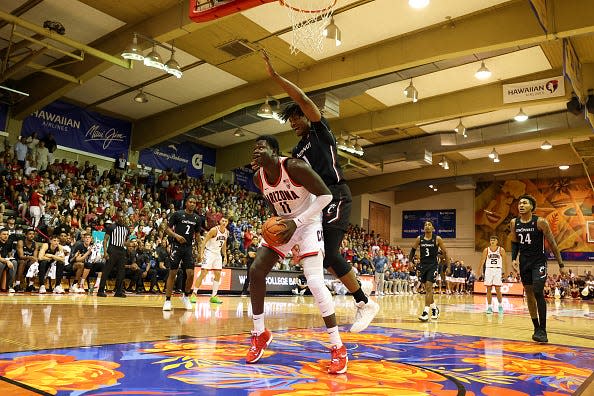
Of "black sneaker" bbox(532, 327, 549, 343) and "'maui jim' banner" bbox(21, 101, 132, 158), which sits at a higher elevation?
"'maui jim' banner" bbox(21, 101, 132, 158)

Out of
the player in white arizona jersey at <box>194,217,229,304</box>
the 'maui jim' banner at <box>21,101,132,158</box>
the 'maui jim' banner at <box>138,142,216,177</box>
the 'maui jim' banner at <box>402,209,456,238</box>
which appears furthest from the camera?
the 'maui jim' banner at <box>402,209,456,238</box>

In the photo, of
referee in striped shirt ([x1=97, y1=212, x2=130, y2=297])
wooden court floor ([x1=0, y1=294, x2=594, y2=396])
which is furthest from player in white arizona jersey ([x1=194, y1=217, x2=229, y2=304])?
wooden court floor ([x1=0, y1=294, x2=594, y2=396])

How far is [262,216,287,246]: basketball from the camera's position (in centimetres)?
335

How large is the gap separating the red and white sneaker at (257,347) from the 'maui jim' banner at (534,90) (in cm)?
1550

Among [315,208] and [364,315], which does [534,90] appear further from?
[315,208]

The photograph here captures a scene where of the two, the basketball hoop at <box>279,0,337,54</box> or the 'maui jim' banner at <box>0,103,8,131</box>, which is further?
the 'maui jim' banner at <box>0,103,8,131</box>

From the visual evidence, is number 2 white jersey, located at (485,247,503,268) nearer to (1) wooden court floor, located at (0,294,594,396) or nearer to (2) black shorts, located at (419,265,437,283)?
(2) black shorts, located at (419,265,437,283)

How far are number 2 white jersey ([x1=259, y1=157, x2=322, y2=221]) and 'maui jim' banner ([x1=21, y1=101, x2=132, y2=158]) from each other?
56.5 ft

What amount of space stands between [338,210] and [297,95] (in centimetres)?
106

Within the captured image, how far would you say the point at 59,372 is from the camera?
276cm

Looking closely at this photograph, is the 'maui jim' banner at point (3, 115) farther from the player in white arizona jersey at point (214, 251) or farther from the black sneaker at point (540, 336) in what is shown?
the black sneaker at point (540, 336)

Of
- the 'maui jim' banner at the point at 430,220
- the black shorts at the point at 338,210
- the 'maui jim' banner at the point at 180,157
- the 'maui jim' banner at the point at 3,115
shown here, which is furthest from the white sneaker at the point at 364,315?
the 'maui jim' banner at the point at 430,220

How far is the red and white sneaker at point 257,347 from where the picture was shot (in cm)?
339

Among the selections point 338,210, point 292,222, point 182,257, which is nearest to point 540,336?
point 338,210
